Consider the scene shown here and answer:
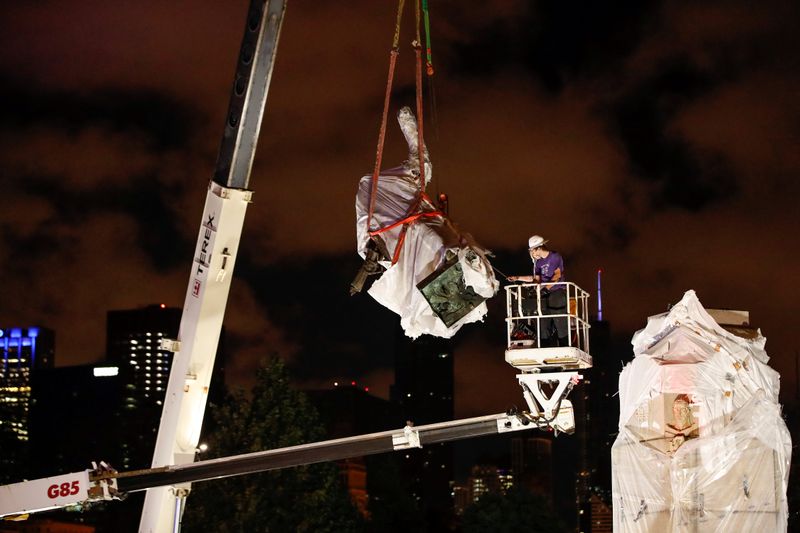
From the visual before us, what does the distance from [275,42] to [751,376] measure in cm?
822

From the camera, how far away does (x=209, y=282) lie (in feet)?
51.1

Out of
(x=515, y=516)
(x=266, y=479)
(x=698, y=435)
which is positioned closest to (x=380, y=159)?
(x=698, y=435)

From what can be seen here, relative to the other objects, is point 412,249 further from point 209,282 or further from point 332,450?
point 209,282

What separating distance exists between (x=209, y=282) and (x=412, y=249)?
3.23 meters

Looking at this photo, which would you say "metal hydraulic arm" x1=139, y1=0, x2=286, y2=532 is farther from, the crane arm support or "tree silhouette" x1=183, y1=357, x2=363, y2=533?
"tree silhouette" x1=183, y1=357, x2=363, y2=533

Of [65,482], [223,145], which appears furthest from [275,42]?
[65,482]

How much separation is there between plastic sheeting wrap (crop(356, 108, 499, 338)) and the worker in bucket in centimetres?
81

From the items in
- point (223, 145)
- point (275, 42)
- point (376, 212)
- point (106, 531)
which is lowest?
point (106, 531)

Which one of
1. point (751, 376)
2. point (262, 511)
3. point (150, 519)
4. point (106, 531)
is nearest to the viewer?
point (751, 376)

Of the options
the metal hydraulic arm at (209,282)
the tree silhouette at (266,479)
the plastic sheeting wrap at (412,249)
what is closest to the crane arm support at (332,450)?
the metal hydraulic arm at (209,282)

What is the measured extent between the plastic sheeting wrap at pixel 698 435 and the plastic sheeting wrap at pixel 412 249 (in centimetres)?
282

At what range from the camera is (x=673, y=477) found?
46.5 feet

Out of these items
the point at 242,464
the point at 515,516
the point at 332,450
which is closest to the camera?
the point at 332,450

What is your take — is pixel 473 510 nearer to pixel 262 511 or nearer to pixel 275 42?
pixel 262 511
